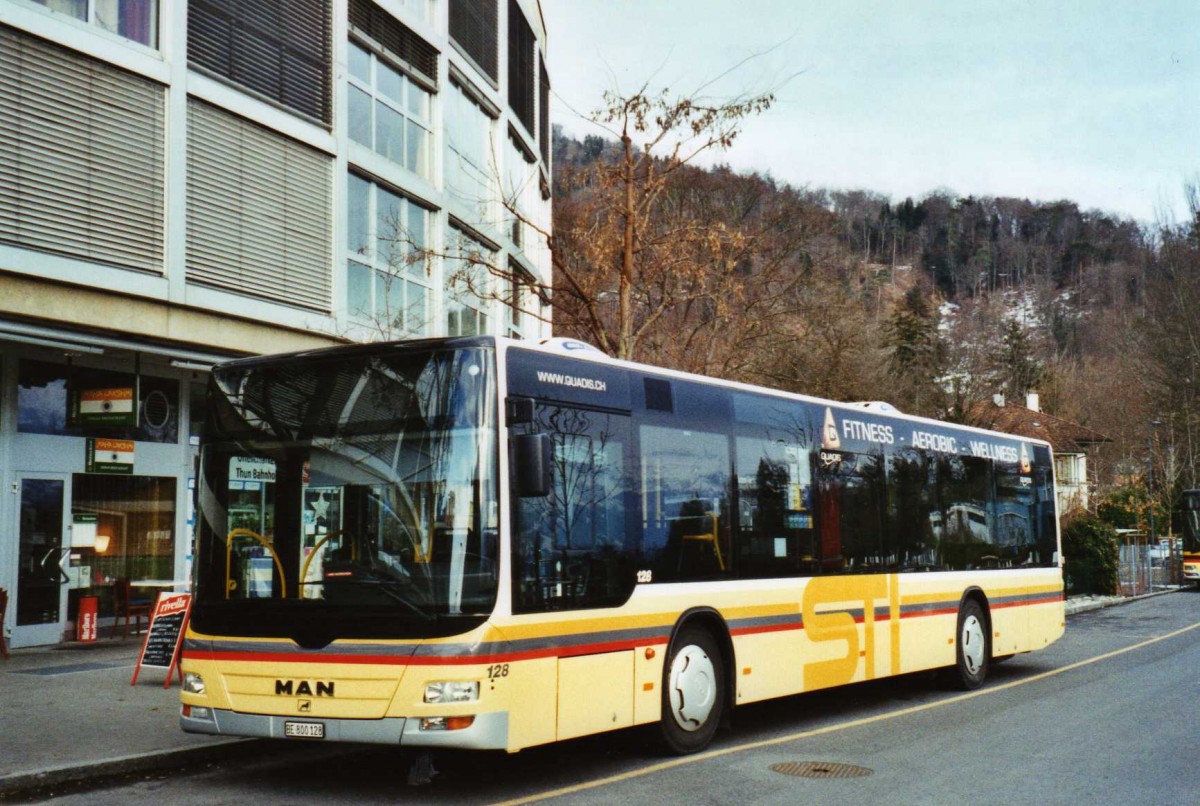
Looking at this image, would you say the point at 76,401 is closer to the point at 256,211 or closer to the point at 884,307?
the point at 256,211

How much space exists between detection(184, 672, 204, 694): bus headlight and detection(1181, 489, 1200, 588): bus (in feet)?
133

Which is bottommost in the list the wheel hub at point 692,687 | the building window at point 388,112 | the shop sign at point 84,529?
the wheel hub at point 692,687

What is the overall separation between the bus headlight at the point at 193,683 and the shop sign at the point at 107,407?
9.13 m

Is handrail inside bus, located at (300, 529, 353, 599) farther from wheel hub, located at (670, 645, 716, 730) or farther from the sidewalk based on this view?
wheel hub, located at (670, 645, 716, 730)

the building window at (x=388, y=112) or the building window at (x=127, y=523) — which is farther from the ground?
the building window at (x=388, y=112)

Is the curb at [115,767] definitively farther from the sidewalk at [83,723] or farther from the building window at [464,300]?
the building window at [464,300]

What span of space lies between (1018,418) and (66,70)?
3621 cm

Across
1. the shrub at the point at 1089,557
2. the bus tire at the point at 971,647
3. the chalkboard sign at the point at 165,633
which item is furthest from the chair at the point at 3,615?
the shrub at the point at 1089,557

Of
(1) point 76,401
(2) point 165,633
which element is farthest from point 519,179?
(2) point 165,633

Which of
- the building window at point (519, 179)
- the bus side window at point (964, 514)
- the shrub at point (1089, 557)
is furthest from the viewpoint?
the shrub at point (1089, 557)

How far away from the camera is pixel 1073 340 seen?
9869cm

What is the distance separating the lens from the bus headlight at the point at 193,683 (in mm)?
8117

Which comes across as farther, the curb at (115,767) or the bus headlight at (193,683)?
the bus headlight at (193,683)

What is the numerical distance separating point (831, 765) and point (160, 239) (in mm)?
11603
